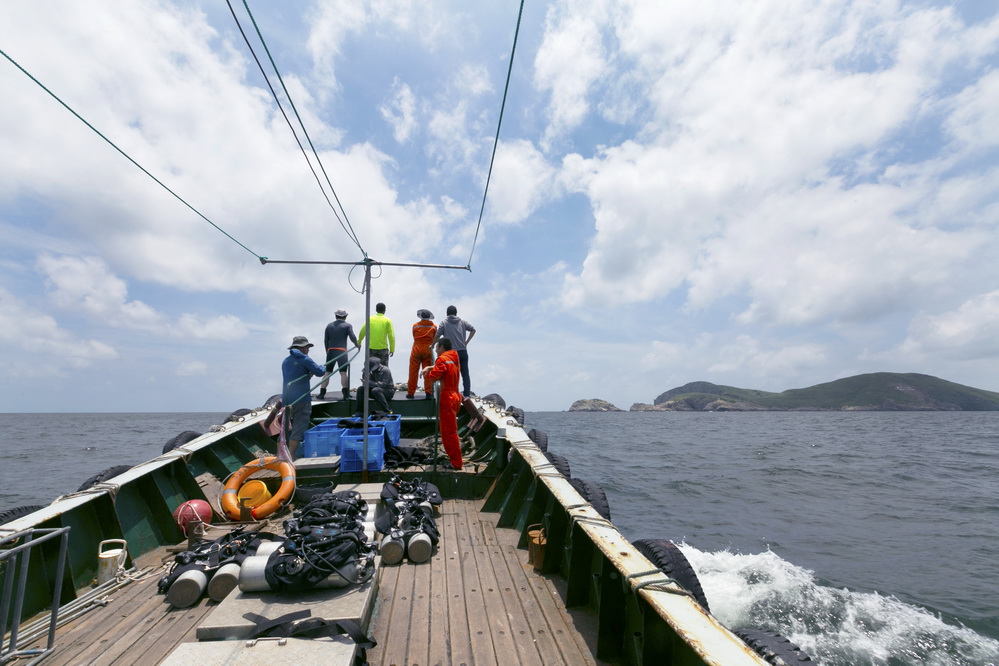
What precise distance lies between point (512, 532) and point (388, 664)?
239cm

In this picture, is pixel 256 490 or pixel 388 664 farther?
pixel 256 490

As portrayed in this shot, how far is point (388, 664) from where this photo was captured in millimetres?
2699

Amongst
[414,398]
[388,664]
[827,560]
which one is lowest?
[827,560]

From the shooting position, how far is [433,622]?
3.15 meters

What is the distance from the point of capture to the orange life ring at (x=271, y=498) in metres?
5.10

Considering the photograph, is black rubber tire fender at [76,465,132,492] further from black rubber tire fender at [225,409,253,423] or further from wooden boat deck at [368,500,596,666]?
black rubber tire fender at [225,409,253,423]

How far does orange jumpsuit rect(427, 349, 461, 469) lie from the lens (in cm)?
609

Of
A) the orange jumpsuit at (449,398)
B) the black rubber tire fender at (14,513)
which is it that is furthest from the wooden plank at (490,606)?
the black rubber tire fender at (14,513)

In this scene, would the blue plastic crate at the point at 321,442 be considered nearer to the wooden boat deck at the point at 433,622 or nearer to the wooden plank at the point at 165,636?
the wooden boat deck at the point at 433,622

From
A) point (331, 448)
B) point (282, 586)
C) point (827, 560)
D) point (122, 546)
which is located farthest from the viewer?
point (827, 560)

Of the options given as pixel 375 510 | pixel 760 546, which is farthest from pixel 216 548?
pixel 760 546

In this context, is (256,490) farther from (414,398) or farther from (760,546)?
(760,546)

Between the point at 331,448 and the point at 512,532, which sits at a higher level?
the point at 331,448

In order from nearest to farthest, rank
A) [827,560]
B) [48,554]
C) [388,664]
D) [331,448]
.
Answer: [388,664] → [48,554] → [331,448] → [827,560]
